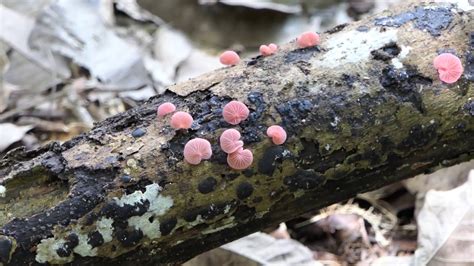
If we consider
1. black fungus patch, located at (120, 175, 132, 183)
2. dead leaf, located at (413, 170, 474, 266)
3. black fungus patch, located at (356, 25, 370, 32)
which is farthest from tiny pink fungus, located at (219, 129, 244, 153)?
dead leaf, located at (413, 170, 474, 266)

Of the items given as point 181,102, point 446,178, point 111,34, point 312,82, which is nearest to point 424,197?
point 446,178

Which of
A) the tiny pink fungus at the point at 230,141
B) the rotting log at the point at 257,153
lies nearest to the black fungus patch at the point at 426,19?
the rotting log at the point at 257,153

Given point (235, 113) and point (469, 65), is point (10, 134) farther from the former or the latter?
point (469, 65)

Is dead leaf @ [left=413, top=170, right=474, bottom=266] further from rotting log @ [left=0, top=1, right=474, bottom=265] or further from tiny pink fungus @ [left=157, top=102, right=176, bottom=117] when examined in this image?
tiny pink fungus @ [left=157, top=102, right=176, bottom=117]

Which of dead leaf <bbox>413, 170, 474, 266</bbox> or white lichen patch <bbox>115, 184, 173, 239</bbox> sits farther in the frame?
dead leaf <bbox>413, 170, 474, 266</bbox>

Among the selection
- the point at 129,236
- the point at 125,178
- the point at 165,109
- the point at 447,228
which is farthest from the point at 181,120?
the point at 447,228

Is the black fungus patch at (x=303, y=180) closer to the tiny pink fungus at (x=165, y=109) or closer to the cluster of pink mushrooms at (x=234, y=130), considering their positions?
the cluster of pink mushrooms at (x=234, y=130)

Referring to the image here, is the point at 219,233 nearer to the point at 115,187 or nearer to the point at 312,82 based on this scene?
the point at 115,187
